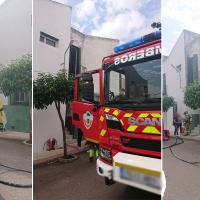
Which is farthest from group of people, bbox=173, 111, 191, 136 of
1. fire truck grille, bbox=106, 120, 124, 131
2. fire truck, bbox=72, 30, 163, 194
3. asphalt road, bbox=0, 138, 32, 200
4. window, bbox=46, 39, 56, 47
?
asphalt road, bbox=0, 138, 32, 200

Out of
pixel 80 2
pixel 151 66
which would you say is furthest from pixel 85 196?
pixel 80 2

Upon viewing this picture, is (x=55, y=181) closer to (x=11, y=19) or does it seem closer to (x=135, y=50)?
(x=135, y=50)

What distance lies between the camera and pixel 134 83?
47.6 inches

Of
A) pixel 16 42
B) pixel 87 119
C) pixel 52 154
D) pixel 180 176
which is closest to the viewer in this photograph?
pixel 180 176

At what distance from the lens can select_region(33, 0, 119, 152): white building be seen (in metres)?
1.36

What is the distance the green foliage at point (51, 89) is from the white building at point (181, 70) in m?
0.70

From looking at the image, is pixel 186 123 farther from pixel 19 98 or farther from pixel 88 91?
pixel 19 98

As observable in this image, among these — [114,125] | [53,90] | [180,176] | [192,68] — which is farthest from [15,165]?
[192,68]

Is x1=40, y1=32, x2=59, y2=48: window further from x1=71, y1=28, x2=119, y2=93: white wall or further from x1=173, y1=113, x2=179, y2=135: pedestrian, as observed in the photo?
x1=173, y1=113, x2=179, y2=135: pedestrian

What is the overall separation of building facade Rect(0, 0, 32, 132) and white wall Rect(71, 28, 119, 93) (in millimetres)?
381

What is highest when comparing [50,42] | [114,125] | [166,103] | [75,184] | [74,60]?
[50,42]

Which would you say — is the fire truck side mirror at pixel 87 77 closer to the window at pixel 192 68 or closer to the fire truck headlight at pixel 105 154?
the fire truck headlight at pixel 105 154

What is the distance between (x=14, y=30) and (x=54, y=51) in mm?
491

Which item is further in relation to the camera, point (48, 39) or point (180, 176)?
point (48, 39)
